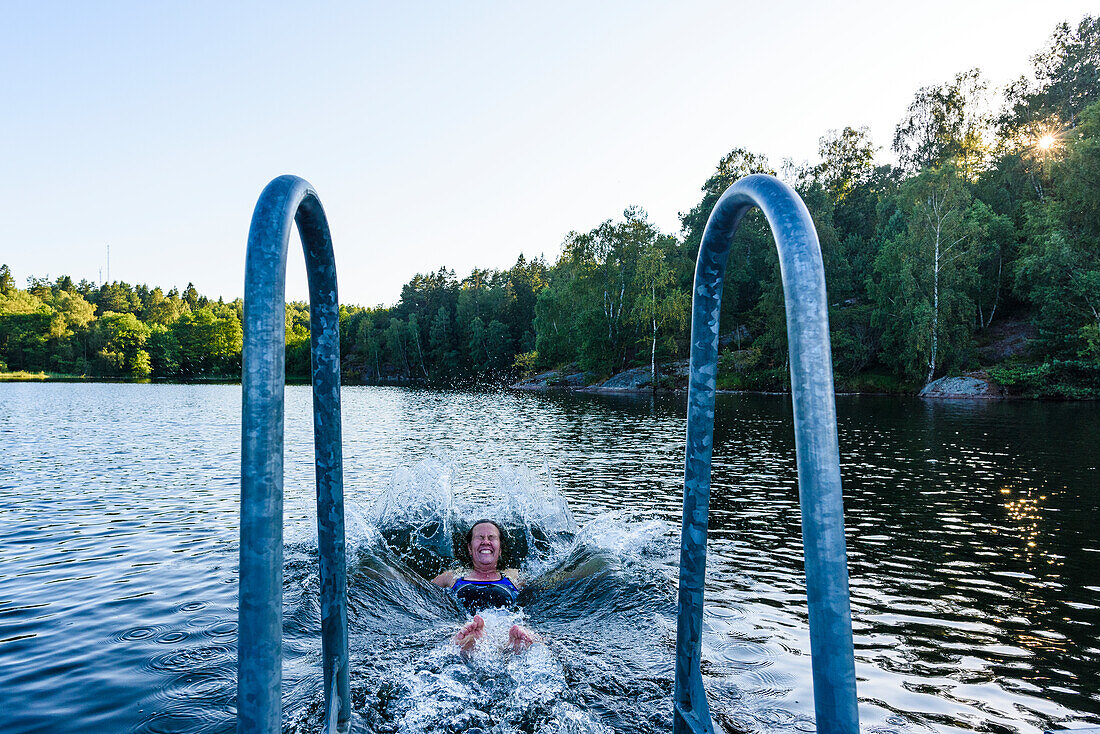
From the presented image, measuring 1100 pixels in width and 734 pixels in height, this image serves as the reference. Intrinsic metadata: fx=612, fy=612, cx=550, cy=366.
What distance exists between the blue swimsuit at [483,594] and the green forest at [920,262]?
46.1 metres

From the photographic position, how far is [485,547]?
7812 mm

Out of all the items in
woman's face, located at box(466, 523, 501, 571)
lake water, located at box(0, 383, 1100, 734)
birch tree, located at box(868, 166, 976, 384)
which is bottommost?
lake water, located at box(0, 383, 1100, 734)

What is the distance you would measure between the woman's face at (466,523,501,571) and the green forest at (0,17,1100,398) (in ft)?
151

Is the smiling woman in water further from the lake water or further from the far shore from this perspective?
the far shore

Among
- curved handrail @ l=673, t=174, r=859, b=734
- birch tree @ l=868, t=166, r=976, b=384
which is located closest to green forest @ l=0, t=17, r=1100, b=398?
birch tree @ l=868, t=166, r=976, b=384

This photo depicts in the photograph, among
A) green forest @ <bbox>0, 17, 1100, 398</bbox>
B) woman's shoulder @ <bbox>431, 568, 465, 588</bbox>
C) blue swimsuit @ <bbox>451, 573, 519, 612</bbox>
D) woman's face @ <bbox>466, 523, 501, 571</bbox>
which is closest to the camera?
blue swimsuit @ <bbox>451, 573, 519, 612</bbox>

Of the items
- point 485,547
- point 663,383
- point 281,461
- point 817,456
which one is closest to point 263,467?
point 281,461

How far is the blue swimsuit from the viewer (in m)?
7.64

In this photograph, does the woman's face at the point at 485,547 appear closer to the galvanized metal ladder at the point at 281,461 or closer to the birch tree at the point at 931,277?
the galvanized metal ladder at the point at 281,461

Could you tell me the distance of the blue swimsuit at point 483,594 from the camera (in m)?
7.64

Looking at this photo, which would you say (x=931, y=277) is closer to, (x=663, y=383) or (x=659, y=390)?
(x=663, y=383)

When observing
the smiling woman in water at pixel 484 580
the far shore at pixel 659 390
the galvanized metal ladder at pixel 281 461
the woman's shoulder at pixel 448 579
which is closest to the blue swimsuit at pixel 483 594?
the smiling woman in water at pixel 484 580

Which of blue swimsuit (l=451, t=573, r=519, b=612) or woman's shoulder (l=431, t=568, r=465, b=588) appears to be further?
woman's shoulder (l=431, t=568, r=465, b=588)

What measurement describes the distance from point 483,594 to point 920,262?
50.4m
